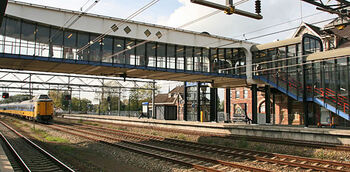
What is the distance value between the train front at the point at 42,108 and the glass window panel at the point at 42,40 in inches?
628

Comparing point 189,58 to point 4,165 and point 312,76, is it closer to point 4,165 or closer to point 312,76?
point 312,76

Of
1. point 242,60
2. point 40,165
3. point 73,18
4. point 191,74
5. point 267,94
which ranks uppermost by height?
point 73,18

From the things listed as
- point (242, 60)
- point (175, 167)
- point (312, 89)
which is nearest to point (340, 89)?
point (312, 89)

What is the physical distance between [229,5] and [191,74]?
16.6 metres

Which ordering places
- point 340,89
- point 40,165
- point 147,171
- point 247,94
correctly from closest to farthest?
1. point 147,171
2. point 40,165
3. point 340,89
4. point 247,94

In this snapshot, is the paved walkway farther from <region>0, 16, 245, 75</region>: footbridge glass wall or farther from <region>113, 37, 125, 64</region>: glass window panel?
<region>113, 37, 125, 64</region>: glass window panel

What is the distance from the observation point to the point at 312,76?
21641mm

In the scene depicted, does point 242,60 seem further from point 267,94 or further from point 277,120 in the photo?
point 277,120

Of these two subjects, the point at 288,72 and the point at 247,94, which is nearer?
the point at 288,72

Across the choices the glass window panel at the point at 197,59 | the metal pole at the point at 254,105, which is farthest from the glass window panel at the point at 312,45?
the glass window panel at the point at 197,59

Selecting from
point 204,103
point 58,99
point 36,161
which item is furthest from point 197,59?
point 58,99

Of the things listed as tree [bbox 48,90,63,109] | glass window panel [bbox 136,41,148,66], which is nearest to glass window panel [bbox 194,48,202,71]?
glass window panel [bbox 136,41,148,66]

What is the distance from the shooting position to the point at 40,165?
11.1m

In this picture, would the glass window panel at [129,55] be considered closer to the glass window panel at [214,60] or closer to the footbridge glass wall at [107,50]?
the footbridge glass wall at [107,50]
